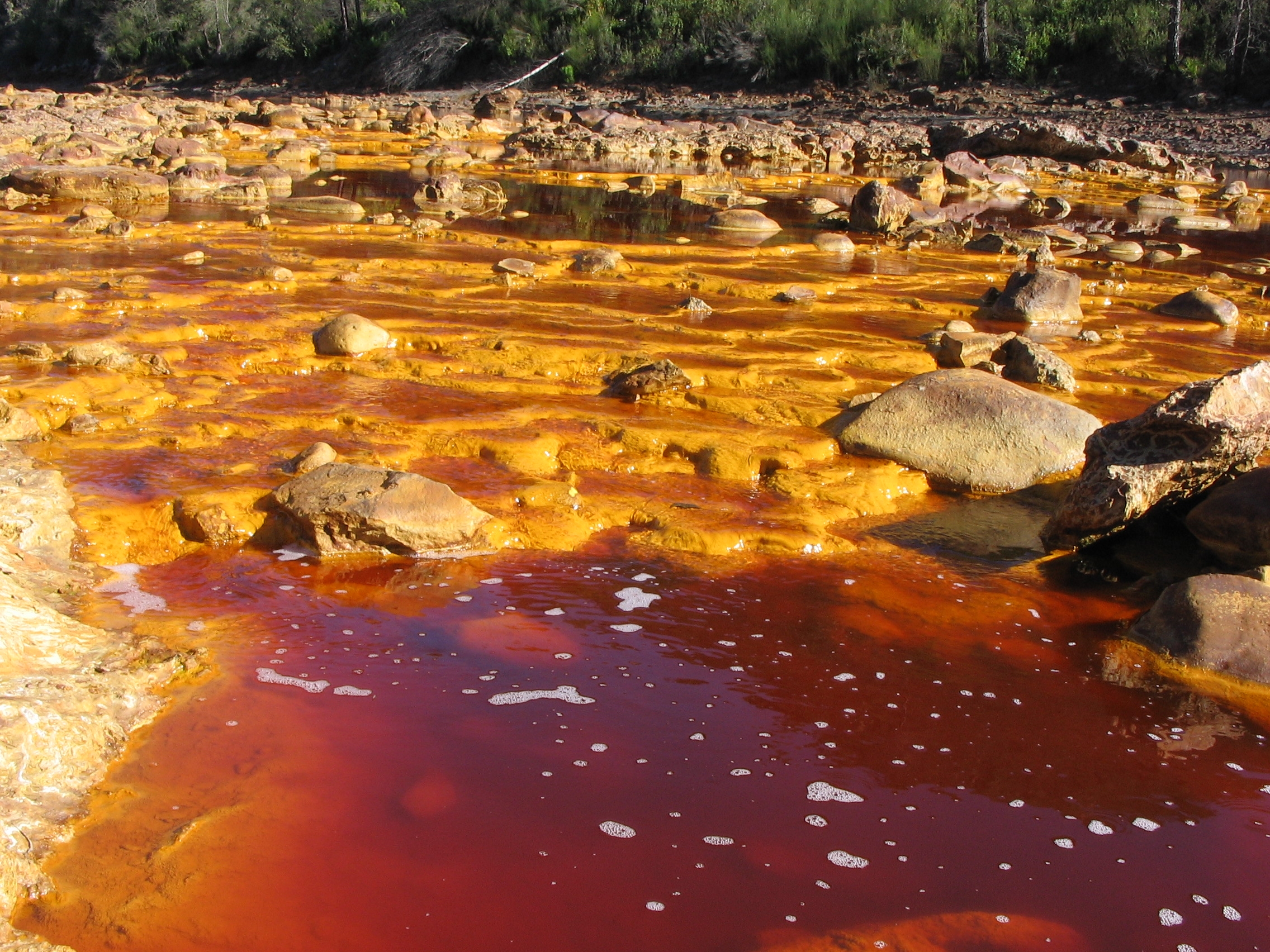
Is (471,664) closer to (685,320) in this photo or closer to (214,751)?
(214,751)

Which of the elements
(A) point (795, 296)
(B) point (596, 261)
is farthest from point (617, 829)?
(B) point (596, 261)

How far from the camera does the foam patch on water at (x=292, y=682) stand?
3207mm

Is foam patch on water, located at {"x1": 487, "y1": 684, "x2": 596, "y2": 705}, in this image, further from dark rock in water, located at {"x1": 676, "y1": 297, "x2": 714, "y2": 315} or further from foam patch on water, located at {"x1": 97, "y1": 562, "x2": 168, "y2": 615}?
dark rock in water, located at {"x1": 676, "y1": 297, "x2": 714, "y2": 315}

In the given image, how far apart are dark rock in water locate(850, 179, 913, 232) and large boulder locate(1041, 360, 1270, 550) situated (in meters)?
7.75

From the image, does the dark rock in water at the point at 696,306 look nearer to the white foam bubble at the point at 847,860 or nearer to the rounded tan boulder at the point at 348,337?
the rounded tan boulder at the point at 348,337

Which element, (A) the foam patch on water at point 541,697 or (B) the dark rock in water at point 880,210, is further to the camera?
(B) the dark rock in water at point 880,210

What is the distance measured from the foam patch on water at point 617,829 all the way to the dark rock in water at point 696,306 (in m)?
5.45

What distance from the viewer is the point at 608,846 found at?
2592mm

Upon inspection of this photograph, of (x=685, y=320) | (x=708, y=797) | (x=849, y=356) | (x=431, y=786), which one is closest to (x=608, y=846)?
(x=708, y=797)

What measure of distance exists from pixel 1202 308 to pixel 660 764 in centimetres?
724

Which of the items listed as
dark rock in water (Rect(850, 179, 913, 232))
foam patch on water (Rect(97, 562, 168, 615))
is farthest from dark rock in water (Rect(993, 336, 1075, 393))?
dark rock in water (Rect(850, 179, 913, 232))

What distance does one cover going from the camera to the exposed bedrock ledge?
248 centimetres

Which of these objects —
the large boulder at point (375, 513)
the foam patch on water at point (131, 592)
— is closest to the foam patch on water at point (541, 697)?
the large boulder at point (375, 513)

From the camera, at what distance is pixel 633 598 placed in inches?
152
